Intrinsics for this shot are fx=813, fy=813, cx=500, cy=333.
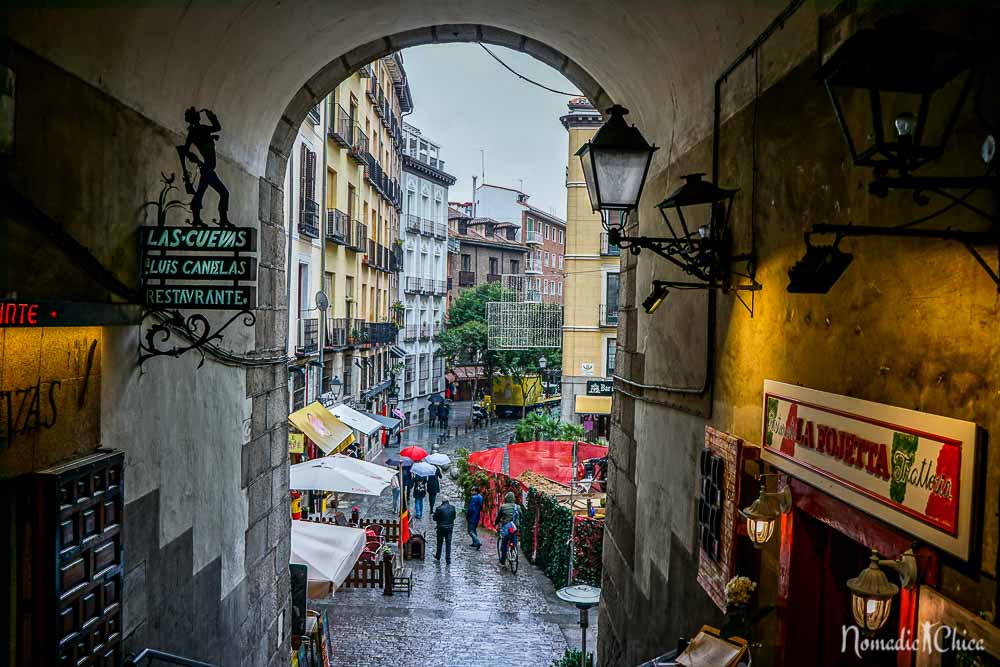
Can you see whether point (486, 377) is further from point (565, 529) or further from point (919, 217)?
point (919, 217)

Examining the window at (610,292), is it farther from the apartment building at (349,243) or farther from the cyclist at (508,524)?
the cyclist at (508,524)

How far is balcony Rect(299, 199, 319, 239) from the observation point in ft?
64.1

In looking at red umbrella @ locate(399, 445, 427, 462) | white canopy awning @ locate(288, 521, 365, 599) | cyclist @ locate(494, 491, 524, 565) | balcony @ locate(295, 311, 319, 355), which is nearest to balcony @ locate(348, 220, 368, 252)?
balcony @ locate(295, 311, 319, 355)

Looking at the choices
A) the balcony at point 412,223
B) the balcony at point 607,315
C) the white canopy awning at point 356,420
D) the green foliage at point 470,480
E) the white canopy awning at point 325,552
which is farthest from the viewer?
the balcony at point 412,223

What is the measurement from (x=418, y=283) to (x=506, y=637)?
33.3 meters

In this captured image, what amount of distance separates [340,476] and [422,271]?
31.6 meters

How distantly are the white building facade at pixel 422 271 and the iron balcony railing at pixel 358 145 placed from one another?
1447cm

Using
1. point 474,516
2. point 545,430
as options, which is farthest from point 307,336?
point 545,430

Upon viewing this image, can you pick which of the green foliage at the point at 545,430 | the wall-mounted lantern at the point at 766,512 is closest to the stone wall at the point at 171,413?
the wall-mounted lantern at the point at 766,512

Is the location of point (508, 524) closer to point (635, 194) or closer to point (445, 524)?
point (445, 524)

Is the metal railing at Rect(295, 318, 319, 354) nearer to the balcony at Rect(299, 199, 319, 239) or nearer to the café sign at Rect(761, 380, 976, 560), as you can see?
the balcony at Rect(299, 199, 319, 239)

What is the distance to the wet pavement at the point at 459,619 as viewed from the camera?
1102cm

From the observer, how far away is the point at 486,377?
47812mm

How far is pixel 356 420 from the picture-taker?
19.5m
